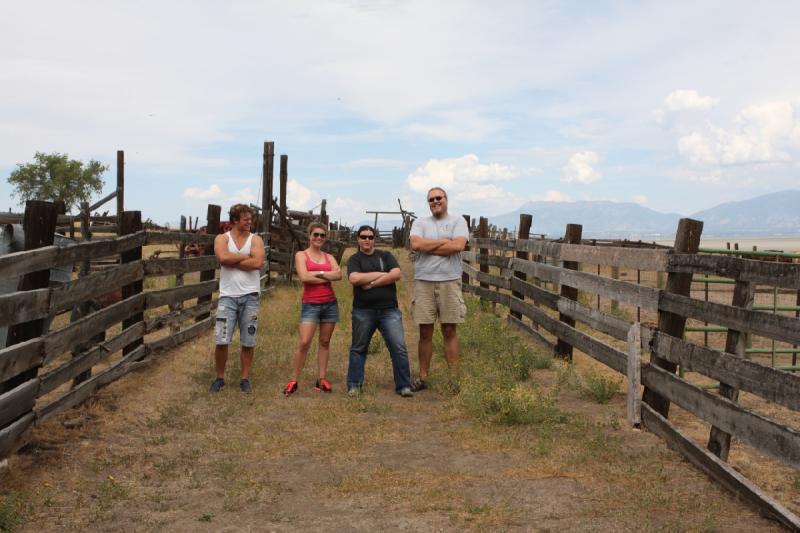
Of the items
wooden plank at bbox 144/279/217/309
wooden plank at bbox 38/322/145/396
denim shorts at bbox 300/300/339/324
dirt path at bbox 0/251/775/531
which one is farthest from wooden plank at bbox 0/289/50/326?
wooden plank at bbox 144/279/217/309

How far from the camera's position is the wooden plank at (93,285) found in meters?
5.70

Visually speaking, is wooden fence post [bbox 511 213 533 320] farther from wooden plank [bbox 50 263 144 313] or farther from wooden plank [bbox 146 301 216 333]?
wooden plank [bbox 50 263 144 313]

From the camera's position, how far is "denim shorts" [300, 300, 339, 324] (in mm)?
7656

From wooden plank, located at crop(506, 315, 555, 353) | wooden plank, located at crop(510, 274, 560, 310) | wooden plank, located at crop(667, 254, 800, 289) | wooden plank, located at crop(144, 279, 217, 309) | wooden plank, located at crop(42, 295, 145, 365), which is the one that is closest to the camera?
wooden plank, located at crop(667, 254, 800, 289)

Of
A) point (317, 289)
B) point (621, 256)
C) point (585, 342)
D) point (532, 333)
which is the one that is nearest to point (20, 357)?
point (317, 289)

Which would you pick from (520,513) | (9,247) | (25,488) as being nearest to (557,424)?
(520,513)

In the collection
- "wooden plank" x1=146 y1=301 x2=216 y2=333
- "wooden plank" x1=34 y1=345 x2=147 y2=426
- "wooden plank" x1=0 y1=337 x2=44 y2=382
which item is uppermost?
"wooden plank" x1=0 y1=337 x2=44 y2=382

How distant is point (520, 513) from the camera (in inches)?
169

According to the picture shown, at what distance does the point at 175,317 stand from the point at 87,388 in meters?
3.02

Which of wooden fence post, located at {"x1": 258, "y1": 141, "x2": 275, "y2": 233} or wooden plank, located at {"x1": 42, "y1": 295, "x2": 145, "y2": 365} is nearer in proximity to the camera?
wooden plank, located at {"x1": 42, "y1": 295, "x2": 145, "y2": 365}

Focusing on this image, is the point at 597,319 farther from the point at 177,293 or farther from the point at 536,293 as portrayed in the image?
the point at 177,293

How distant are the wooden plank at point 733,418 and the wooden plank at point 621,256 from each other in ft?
2.71

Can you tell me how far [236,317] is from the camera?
7609 mm

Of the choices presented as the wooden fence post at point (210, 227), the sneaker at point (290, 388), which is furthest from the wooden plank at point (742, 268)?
the wooden fence post at point (210, 227)
